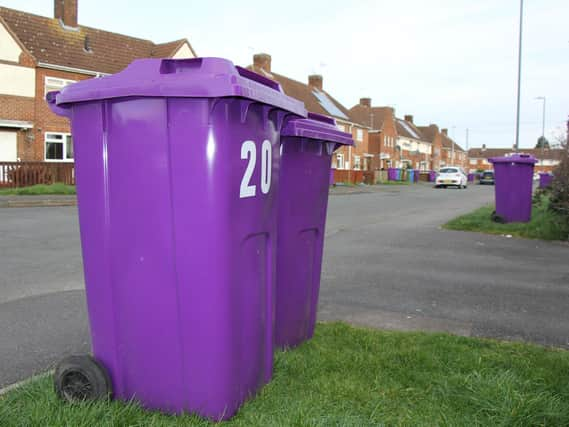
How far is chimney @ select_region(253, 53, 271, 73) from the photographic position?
4069cm

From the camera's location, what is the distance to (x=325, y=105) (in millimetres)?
46250

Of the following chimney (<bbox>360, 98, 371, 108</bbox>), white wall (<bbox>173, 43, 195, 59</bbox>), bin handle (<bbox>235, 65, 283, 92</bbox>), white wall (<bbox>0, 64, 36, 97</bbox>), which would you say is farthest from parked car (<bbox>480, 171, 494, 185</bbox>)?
bin handle (<bbox>235, 65, 283, 92</bbox>)

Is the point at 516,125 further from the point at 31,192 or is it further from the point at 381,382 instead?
the point at 381,382

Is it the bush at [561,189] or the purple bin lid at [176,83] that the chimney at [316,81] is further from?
the purple bin lid at [176,83]

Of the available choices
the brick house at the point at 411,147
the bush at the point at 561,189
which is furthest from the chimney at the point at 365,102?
the bush at the point at 561,189

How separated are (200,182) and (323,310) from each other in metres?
2.70

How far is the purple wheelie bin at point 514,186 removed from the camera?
37.1 ft

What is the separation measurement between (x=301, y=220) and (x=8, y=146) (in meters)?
24.1

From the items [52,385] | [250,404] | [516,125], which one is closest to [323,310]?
[250,404]

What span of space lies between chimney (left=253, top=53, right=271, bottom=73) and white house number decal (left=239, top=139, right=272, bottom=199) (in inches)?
1548

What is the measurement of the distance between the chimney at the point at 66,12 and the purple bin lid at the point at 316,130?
93.4 feet

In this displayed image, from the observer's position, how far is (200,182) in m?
2.32

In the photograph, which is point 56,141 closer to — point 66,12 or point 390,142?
point 66,12

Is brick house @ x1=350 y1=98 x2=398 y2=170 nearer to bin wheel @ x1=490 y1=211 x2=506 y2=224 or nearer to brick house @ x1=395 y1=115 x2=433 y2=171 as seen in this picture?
brick house @ x1=395 y1=115 x2=433 y2=171
